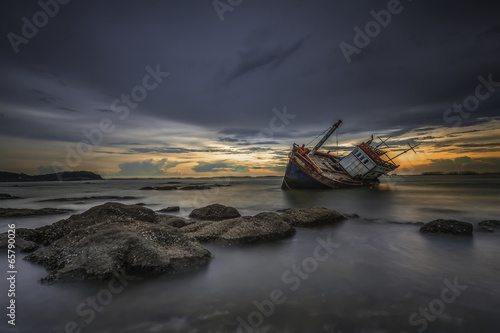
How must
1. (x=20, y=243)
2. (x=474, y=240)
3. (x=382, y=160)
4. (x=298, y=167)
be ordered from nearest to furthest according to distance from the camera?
(x=20, y=243), (x=474, y=240), (x=298, y=167), (x=382, y=160)

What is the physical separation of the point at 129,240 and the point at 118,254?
0.39 m

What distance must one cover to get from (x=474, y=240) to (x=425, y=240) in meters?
1.81

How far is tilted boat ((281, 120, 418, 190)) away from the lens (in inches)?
1347

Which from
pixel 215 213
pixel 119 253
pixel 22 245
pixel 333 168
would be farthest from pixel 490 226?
pixel 333 168

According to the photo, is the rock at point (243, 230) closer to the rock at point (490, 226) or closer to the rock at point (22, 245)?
the rock at point (22, 245)

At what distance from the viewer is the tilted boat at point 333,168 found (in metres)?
34.2

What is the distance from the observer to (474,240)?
29.5 feet

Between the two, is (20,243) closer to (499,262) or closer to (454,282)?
(454,282)

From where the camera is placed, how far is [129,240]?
5.86 meters

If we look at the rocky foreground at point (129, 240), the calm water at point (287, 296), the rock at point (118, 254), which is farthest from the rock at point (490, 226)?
the rock at point (118, 254)

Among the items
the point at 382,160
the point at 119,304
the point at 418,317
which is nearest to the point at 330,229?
the point at 418,317

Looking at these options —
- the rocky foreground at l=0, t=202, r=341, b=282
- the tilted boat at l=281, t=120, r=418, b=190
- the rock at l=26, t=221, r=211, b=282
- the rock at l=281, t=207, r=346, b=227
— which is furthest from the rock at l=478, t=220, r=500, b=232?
the tilted boat at l=281, t=120, r=418, b=190

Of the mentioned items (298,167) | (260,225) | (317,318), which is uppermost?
(298,167)

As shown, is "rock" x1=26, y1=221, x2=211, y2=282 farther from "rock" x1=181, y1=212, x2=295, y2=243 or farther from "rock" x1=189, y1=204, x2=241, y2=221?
"rock" x1=189, y1=204, x2=241, y2=221
